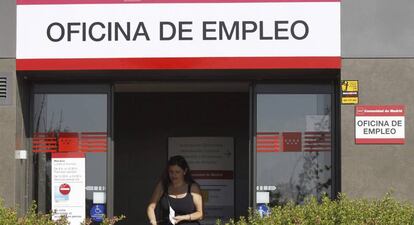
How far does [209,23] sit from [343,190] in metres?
2.43

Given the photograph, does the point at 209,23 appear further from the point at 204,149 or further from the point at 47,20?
the point at 204,149

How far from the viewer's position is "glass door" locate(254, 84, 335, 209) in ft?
Result: 31.1

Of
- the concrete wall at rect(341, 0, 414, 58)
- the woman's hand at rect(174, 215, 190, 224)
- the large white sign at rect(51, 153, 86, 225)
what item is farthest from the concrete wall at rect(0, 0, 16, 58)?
the concrete wall at rect(341, 0, 414, 58)

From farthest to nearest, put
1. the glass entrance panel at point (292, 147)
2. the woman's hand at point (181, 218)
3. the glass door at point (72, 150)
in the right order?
1. the glass door at point (72, 150)
2. the glass entrance panel at point (292, 147)
3. the woman's hand at point (181, 218)

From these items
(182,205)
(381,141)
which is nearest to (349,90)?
(381,141)

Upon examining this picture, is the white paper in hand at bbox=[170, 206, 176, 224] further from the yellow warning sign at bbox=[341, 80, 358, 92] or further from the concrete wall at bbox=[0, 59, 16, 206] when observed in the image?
the yellow warning sign at bbox=[341, 80, 358, 92]

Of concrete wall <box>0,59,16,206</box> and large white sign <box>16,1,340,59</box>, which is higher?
large white sign <box>16,1,340,59</box>

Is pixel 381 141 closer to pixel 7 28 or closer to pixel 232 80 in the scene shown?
pixel 232 80

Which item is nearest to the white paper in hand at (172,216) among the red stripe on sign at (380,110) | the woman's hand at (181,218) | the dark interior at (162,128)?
the woman's hand at (181,218)

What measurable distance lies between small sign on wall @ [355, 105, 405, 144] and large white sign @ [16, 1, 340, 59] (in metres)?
0.77

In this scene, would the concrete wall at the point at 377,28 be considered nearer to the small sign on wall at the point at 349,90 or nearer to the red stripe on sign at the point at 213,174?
the small sign on wall at the point at 349,90

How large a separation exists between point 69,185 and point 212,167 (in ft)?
12.3

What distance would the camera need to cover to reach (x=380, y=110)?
9133mm

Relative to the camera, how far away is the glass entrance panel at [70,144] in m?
9.61
